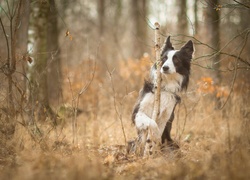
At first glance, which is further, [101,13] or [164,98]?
[101,13]

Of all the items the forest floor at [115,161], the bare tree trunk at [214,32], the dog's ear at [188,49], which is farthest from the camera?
the bare tree trunk at [214,32]

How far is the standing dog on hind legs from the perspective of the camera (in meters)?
4.87

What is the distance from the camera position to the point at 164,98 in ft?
17.0

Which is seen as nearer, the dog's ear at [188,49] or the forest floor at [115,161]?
the forest floor at [115,161]

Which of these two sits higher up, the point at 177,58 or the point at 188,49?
the point at 188,49

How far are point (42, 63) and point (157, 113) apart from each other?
3699mm

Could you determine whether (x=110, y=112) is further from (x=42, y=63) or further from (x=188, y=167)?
(x=188, y=167)

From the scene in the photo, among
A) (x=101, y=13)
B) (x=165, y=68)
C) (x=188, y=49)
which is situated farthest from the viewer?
(x=101, y=13)

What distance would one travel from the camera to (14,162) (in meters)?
4.07

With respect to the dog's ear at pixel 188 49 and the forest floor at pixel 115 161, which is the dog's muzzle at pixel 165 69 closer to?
the dog's ear at pixel 188 49

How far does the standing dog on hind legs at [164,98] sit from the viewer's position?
4867 millimetres

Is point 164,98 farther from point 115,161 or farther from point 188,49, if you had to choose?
point 115,161

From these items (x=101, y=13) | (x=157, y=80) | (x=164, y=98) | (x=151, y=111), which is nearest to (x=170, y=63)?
(x=157, y=80)

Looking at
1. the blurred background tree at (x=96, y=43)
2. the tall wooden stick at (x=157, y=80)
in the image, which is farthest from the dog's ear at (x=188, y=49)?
the tall wooden stick at (x=157, y=80)
